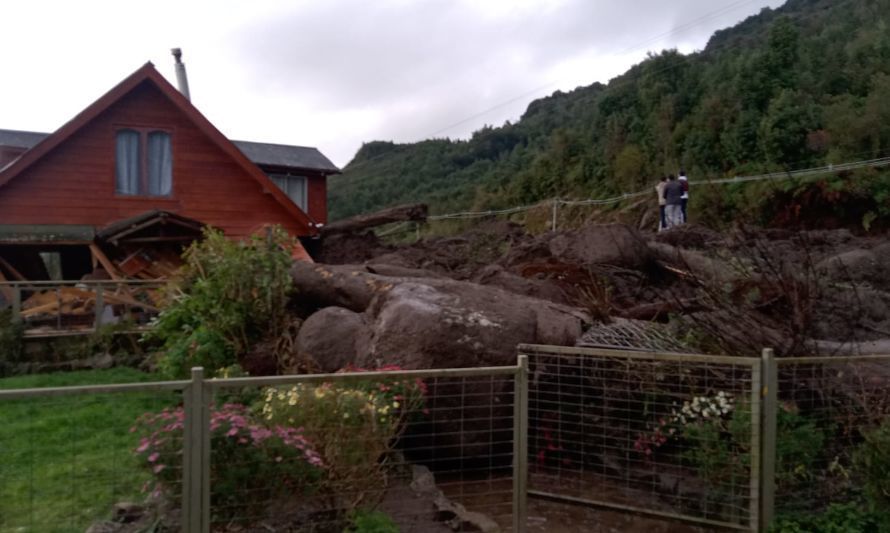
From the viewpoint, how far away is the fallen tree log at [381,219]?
18062 mm

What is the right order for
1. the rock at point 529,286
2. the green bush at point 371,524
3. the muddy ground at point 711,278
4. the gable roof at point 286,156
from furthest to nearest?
the gable roof at point 286,156
the rock at point 529,286
the muddy ground at point 711,278
the green bush at point 371,524

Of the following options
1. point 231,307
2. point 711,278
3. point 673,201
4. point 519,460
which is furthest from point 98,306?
point 673,201

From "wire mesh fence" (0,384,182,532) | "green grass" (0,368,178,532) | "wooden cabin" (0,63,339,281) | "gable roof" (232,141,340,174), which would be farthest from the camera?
→ "gable roof" (232,141,340,174)

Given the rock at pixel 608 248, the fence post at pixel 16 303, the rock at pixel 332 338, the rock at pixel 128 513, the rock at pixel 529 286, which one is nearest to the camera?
the rock at pixel 128 513

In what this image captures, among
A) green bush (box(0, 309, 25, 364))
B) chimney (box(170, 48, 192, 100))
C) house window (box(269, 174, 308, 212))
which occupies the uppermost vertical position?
chimney (box(170, 48, 192, 100))

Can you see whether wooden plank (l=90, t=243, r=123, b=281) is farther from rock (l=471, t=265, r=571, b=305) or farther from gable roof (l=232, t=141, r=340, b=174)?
rock (l=471, t=265, r=571, b=305)

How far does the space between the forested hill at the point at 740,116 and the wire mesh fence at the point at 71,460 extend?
1224 cm

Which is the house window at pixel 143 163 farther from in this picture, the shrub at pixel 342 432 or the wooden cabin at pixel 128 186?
the shrub at pixel 342 432

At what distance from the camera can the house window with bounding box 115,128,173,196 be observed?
54.2ft

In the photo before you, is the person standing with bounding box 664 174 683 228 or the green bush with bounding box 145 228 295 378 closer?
the green bush with bounding box 145 228 295 378

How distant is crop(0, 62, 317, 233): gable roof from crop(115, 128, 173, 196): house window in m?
0.77

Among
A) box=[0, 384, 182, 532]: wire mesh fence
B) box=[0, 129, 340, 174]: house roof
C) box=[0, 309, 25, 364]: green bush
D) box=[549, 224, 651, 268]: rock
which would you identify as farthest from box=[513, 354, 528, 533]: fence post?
box=[0, 129, 340, 174]: house roof

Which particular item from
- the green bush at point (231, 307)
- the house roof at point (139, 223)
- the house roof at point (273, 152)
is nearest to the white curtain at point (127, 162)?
the house roof at point (139, 223)

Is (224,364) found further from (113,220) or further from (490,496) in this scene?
(113,220)
